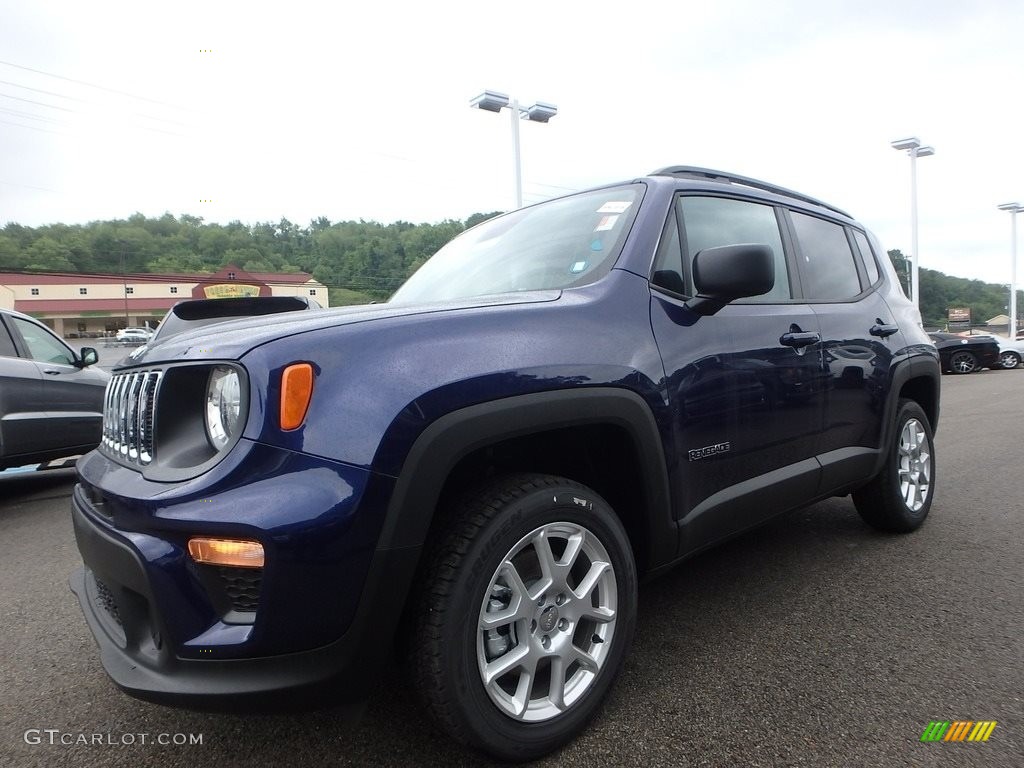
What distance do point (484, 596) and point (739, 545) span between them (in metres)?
2.37

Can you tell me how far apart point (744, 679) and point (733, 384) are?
1.00m

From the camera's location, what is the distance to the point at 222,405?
1.67m

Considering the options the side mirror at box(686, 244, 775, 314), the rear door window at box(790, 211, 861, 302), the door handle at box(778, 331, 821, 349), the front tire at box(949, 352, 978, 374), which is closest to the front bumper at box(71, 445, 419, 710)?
the side mirror at box(686, 244, 775, 314)

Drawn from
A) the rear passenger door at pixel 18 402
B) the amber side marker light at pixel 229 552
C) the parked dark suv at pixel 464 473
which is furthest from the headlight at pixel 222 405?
the rear passenger door at pixel 18 402

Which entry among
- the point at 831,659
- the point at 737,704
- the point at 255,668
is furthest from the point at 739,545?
the point at 255,668

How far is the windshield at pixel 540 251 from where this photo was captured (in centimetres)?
240

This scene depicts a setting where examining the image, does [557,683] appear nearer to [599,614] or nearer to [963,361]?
[599,614]

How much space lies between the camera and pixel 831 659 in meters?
2.38

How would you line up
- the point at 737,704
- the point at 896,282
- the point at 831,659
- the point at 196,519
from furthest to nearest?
1. the point at 896,282
2. the point at 831,659
3. the point at 737,704
4. the point at 196,519

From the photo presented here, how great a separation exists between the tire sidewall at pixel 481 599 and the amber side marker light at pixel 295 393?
540 mm

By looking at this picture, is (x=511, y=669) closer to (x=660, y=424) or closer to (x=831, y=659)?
(x=660, y=424)

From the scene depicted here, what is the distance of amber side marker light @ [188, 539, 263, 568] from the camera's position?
1484mm

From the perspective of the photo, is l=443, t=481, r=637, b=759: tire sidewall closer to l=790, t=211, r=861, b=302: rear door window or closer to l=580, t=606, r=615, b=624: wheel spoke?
l=580, t=606, r=615, b=624: wheel spoke

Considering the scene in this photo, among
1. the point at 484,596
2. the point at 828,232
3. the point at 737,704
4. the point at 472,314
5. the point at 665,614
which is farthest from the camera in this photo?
the point at 828,232
